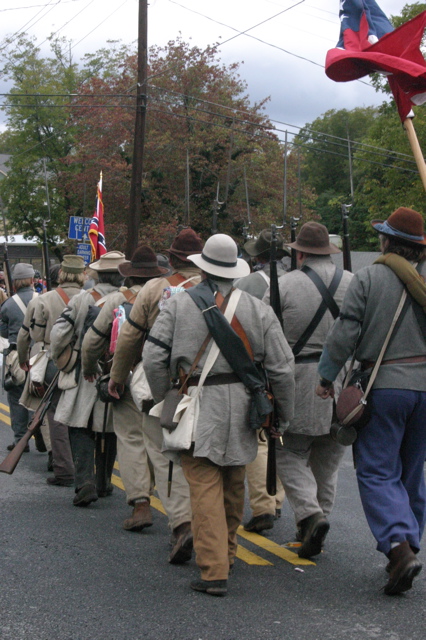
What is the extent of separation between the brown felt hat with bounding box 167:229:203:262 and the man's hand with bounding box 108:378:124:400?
0.98 metres

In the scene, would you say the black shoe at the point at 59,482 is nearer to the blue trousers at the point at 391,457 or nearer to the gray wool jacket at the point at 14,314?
the gray wool jacket at the point at 14,314

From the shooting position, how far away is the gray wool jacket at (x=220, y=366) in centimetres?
480

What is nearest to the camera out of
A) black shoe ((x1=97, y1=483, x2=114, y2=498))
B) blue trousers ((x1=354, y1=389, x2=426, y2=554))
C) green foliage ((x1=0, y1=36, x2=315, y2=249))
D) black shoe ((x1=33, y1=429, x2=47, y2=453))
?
blue trousers ((x1=354, y1=389, x2=426, y2=554))

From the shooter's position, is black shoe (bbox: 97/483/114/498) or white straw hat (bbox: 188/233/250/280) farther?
black shoe (bbox: 97/483/114/498)

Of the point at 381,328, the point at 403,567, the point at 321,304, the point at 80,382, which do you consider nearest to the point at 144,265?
the point at 80,382

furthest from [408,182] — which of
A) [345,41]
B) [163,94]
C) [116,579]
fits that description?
[116,579]

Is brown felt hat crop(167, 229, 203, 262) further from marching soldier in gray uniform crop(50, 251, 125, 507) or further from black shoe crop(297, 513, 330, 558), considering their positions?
black shoe crop(297, 513, 330, 558)

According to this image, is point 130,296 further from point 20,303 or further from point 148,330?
point 20,303

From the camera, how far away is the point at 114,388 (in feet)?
20.1

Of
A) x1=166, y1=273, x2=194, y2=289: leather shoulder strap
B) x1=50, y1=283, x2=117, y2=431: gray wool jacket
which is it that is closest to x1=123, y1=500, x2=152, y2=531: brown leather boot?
x1=50, y1=283, x2=117, y2=431: gray wool jacket

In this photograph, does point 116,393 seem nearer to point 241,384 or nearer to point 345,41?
point 241,384

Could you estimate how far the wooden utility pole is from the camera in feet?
63.3

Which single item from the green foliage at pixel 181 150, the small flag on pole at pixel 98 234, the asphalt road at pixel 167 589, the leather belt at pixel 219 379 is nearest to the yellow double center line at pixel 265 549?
A: the asphalt road at pixel 167 589

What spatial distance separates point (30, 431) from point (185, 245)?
2401 millimetres
